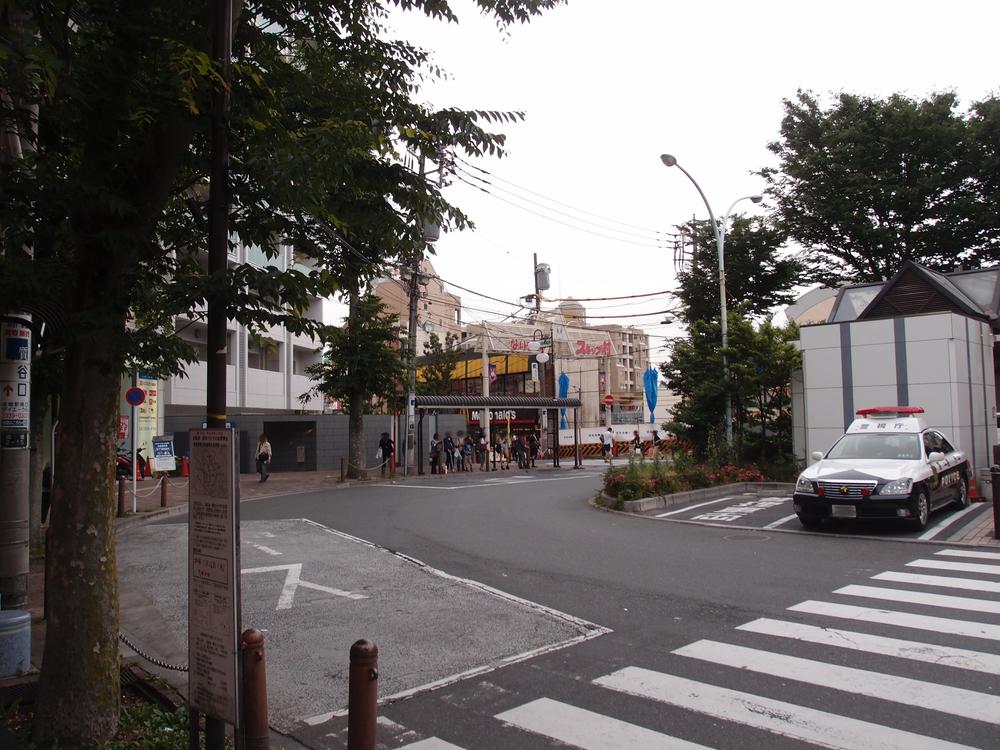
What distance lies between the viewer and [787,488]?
1850cm

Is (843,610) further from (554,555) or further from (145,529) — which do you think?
(145,529)

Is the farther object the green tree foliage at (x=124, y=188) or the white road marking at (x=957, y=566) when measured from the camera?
the white road marking at (x=957, y=566)

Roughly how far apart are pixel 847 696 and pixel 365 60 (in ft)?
20.9

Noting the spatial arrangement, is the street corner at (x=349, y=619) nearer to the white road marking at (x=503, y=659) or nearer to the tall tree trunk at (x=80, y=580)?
the white road marking at (x=503, y=659)

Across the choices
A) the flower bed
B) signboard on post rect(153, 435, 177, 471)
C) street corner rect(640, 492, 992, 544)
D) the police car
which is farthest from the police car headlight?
signboard on post rect(153, 435, 177, 471)

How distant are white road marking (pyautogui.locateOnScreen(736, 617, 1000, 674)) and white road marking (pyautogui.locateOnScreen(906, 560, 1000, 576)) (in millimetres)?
3589

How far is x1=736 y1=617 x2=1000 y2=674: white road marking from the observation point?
19.1ft

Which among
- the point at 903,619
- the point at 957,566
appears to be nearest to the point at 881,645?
the point at 903,619

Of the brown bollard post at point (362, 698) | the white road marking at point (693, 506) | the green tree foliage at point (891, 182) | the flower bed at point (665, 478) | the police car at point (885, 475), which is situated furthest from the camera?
the green tree foliage at point (891, 182)

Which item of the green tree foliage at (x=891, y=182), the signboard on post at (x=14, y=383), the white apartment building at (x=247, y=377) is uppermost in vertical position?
the green tree foliage at (x=891, y=182)

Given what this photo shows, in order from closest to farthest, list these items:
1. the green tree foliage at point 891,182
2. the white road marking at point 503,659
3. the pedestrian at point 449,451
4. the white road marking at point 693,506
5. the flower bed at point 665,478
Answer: the white road marking at point 503,659, the white road marking at point 693,506, the flower bed at point 665,478, the green tree foliage at point 891,182, the pedestrian at point 449,451

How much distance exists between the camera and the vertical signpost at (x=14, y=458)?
690cm

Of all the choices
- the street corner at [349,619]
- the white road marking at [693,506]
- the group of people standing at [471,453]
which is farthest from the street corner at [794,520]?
the group of people standing at [471,453]

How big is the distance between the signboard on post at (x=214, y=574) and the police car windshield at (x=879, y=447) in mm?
11811
